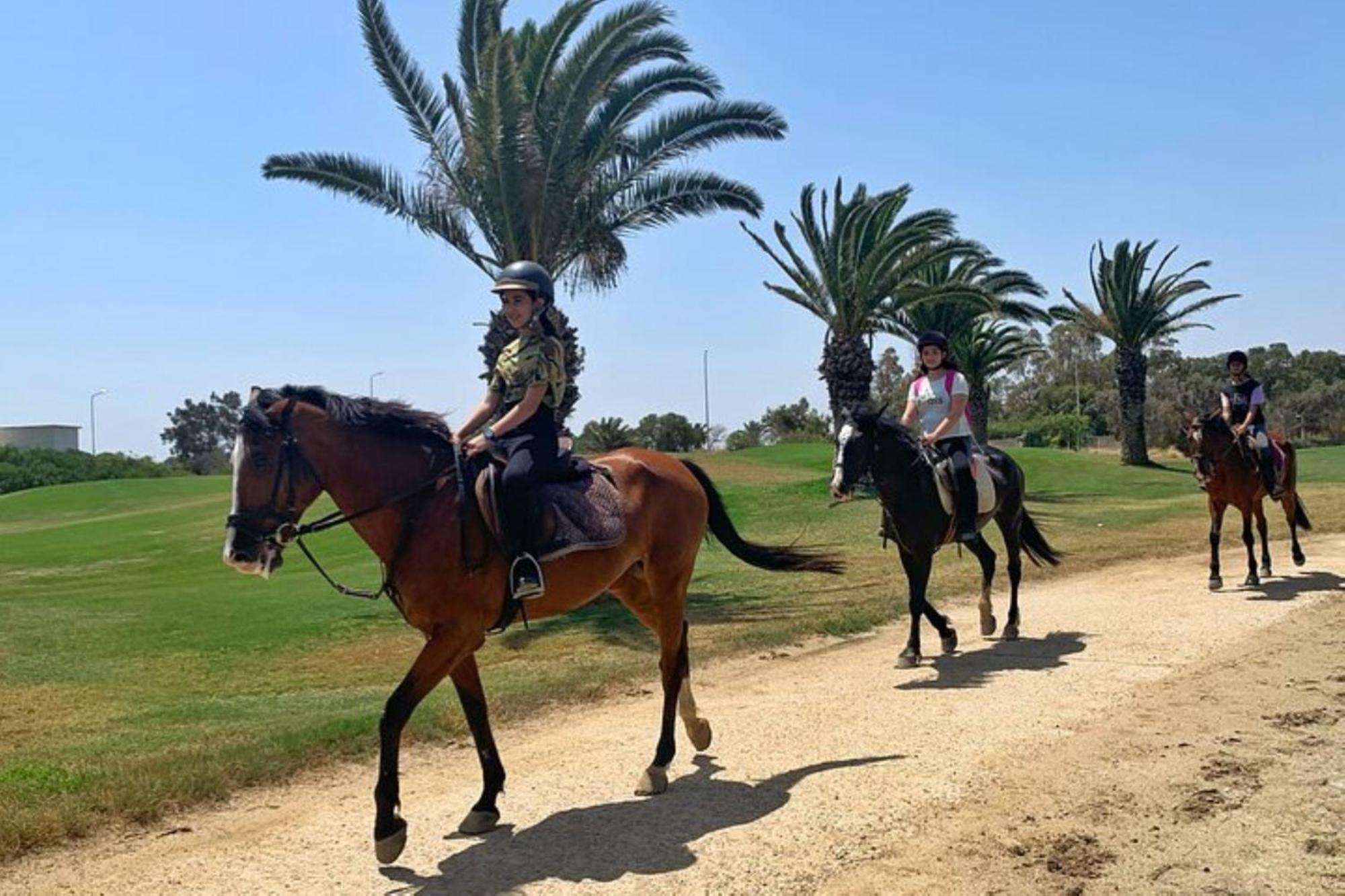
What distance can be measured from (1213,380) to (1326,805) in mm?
79407

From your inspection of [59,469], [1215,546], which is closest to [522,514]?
[1215,546]

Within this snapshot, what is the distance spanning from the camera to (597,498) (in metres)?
6.39

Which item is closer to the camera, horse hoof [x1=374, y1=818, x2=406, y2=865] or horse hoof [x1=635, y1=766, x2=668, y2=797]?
horse hoof [x1=374, y1=818, x2=406, y2=865]

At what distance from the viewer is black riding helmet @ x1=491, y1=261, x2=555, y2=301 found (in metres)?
5.97

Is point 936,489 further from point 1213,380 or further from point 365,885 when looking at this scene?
point 1213,380

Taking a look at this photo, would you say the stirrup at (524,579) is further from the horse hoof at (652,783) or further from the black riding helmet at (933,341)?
the black riding helmet at (933,341)

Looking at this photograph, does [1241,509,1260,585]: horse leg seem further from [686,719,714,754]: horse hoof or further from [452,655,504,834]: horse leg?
[452,655,504,834]: horse leg

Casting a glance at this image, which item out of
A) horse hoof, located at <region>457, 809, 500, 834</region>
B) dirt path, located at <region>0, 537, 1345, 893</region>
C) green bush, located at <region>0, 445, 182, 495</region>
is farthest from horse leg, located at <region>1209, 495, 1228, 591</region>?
green bush, located at <region>0, 445, 182, 495</region>

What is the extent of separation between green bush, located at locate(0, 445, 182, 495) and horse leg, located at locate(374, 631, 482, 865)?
68.3 meters

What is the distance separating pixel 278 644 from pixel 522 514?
29.3ft

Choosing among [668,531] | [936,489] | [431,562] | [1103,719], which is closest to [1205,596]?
[936,489]

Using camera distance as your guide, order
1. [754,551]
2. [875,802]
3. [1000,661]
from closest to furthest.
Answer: [875,802] < [754,551] < [1000,661]

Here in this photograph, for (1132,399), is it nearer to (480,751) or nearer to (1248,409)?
(1248,409)

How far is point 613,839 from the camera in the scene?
5.46m
